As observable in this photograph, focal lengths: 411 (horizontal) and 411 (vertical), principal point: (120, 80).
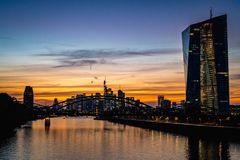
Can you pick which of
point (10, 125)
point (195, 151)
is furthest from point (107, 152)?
point (10, 125)

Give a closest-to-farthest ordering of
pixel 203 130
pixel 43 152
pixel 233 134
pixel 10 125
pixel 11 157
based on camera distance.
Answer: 1. pixel 11 157
2. pixel 43 152
3. pixel 233 134
4. pixel 203 130
5. pixel 10 125

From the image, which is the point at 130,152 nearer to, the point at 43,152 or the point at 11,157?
the point at 43,152

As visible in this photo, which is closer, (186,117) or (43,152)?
(43,152)

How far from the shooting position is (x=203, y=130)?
98000 millimetres

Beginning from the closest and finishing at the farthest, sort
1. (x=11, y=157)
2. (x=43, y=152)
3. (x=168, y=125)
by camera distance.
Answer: (x=11, y=157) < (x=43, y=152) < (x=168, y=125)

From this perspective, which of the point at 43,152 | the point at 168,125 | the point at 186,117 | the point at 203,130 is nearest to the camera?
the point at 43,152

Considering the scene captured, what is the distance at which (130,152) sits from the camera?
5872cm

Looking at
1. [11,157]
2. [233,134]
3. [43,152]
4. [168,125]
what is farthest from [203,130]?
[11,157]

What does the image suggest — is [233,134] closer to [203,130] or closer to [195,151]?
[203,130]

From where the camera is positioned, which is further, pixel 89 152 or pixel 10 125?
pixel 10 125

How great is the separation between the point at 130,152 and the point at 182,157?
8570 millimetres

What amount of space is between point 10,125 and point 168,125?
4806 centimetres

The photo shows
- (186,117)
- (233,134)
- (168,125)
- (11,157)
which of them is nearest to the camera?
(11,157)

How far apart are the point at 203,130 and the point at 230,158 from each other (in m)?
47.2
